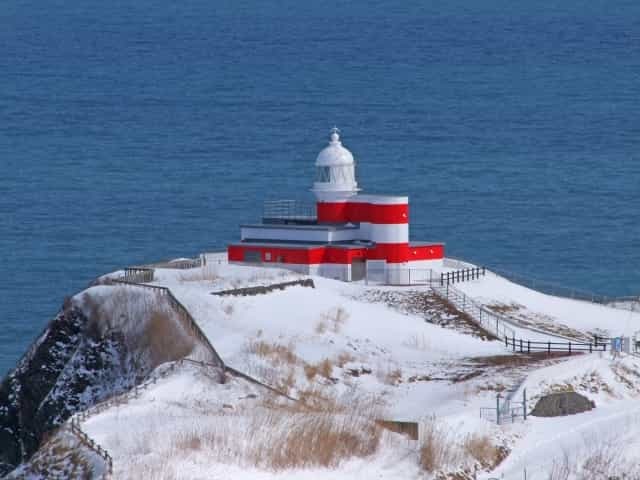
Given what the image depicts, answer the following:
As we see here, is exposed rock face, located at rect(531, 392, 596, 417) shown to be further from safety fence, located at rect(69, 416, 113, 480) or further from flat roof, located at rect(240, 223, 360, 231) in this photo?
flat roof, located at rect(240, 223, 360, 231)

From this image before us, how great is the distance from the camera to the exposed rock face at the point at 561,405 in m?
54.7

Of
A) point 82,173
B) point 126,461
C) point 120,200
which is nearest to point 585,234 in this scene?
point 120,200

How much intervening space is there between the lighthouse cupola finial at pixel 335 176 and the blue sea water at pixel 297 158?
1310 cm

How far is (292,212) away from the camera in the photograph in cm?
7606

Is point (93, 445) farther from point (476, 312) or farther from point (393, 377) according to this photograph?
point (476, 312)

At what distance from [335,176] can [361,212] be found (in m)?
1.82

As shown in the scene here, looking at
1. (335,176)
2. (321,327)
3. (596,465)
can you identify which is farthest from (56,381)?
(596,465)

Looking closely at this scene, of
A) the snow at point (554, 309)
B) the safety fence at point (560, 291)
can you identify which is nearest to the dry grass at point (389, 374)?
the snow at point (554, 309)

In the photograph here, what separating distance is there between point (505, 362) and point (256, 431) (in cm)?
1327

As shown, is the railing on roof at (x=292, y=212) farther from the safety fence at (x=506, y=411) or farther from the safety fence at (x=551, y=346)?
the safety fence at (x=506, y=411)

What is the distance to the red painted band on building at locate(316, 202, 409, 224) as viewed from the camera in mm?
70188

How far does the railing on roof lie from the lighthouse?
638 millimetres

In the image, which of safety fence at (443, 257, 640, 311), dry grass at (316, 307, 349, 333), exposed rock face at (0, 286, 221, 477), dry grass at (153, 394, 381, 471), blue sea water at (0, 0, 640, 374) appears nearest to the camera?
dry grass at (153, 394, 381, 471)

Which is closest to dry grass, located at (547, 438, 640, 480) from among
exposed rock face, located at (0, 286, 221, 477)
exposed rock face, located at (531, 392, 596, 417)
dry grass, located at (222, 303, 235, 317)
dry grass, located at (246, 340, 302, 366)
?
exposed rock face, located at (531, 392, 596, 417)
